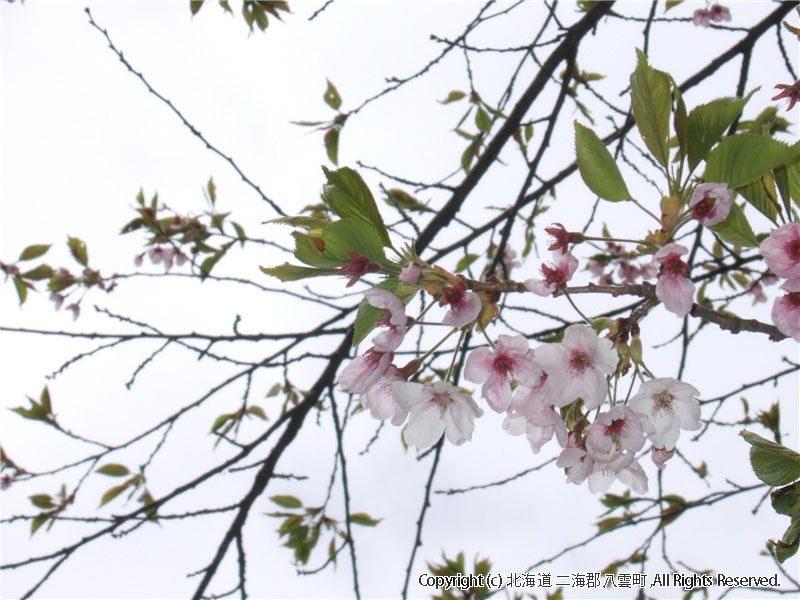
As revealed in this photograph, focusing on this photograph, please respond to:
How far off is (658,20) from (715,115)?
1.90m

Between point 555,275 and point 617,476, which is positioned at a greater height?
point 555,275

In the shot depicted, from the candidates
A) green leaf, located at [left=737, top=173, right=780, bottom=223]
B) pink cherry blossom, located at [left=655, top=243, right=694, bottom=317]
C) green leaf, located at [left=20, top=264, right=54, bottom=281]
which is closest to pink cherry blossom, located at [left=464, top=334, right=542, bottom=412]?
pink cherry blossom, located at [left=655, top=243, right=694, bottom=317]

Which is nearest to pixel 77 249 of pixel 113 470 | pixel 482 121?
pixel 113 470

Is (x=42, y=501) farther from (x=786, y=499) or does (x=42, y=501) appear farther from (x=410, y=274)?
(x=786, y=499)

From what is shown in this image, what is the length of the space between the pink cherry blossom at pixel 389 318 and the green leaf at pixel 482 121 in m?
2.18

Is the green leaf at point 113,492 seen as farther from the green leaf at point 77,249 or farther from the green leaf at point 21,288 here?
the green leaf at point 77,249

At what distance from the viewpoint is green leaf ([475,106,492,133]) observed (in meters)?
2.96

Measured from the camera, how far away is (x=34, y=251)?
310 cm

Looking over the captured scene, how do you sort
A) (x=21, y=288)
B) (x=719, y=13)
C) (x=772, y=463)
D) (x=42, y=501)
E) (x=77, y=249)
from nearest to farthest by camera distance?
(x=772, y=463), (x=21, y=288), (x=42, y=501), (x=77, y=249), (x=719, y=13)

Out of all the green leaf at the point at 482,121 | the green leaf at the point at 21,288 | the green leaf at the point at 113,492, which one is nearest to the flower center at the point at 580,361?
the green leaf at the point at 482,121

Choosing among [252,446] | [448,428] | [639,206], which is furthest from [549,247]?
[252,446]

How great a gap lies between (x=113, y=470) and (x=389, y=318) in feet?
8.27

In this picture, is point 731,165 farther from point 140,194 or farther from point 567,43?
point 140,194

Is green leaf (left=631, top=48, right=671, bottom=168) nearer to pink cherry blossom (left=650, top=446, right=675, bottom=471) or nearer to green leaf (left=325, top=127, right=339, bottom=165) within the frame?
pink cherry blossom (left=650, top=446, right=675, bottom=471)
